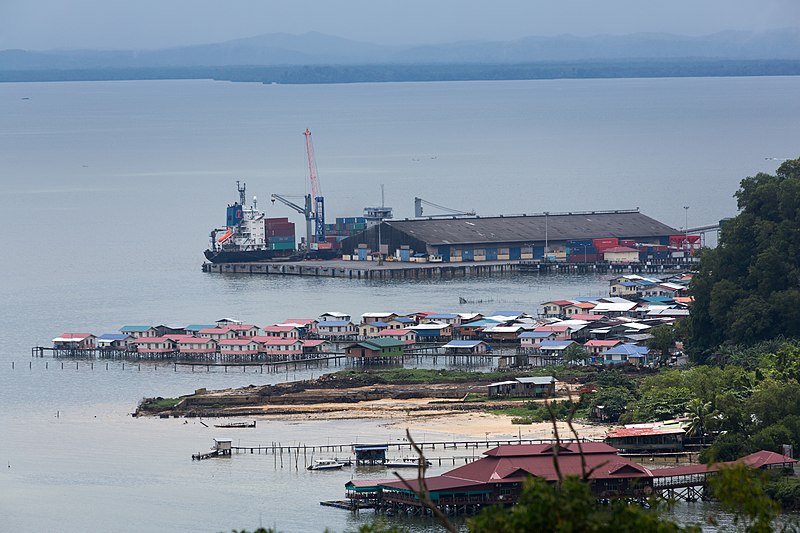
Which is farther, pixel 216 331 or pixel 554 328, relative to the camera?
pixel 216 331

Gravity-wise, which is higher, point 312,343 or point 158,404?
point 312,343

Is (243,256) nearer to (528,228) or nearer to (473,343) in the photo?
(528,228)

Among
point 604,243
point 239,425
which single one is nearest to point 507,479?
point 239,425

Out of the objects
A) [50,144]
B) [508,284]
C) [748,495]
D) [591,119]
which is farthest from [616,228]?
[591,119]

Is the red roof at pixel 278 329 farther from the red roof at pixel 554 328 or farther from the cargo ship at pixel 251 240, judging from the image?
the cargo ship at pixel 251 240

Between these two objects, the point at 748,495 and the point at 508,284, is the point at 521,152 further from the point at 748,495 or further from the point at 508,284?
the point at 748,495

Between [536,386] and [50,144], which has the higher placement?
[50,144]

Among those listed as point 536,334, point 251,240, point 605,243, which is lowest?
point 536,334

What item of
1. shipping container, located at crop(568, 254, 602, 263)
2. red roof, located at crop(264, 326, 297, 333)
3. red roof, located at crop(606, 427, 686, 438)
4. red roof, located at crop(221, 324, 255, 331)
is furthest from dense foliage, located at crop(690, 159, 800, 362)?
shipping container, located at crop(568, 254, 602, 263)
